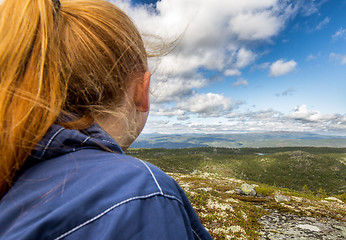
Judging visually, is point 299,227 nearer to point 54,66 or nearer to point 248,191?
point 248,191

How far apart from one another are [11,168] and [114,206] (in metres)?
0.70

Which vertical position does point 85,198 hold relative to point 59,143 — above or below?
below

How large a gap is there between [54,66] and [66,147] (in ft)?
2.01

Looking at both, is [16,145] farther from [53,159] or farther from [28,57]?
[28,57]

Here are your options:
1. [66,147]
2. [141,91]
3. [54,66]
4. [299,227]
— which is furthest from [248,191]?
[54,66]

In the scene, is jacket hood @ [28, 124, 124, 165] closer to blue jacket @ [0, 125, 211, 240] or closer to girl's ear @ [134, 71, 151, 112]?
blue jacket @ [0, 125, 211, 240]

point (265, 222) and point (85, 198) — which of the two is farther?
point (265, 222)

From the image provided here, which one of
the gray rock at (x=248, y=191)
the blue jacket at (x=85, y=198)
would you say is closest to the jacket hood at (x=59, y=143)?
the blue jacket at (x=85, y=198)

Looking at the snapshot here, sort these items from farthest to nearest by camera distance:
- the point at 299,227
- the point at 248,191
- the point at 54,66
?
1. the point at 248,191
2. the point at 299,227
3. the point at 54,66

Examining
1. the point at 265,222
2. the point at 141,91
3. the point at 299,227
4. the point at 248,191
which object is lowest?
the point at 248,191

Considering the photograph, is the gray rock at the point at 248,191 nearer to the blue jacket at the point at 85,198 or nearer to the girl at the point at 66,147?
the girl at the point at 66,147

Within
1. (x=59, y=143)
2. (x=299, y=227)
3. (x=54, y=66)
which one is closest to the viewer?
(x=59, y=143)

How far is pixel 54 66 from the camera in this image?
140 centimetres

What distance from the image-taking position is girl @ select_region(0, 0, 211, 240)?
3.43ft
